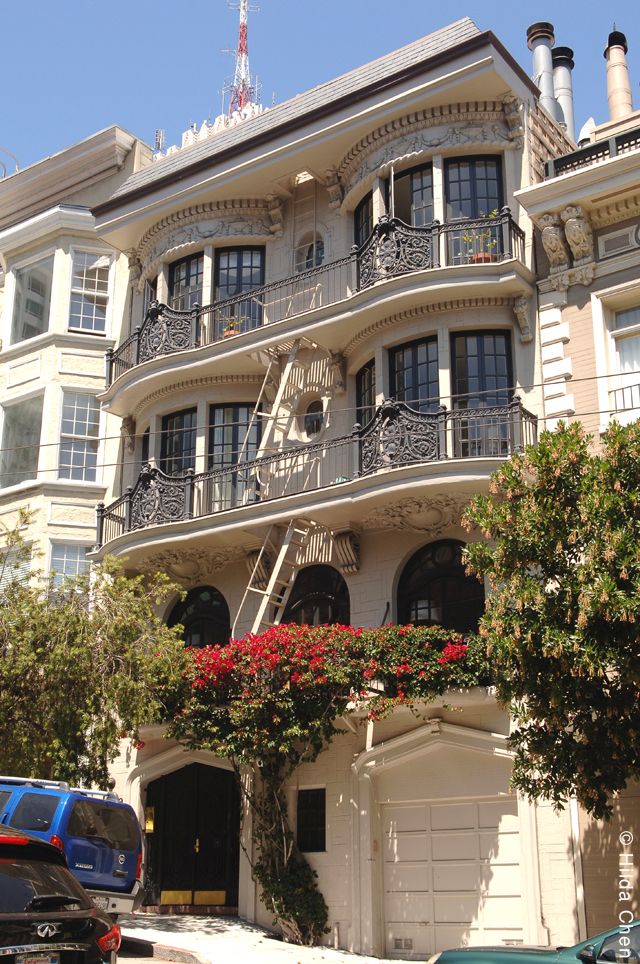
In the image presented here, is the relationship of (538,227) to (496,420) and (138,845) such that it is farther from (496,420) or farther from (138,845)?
(138,845)

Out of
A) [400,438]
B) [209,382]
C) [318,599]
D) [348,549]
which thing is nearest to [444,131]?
[400,438]

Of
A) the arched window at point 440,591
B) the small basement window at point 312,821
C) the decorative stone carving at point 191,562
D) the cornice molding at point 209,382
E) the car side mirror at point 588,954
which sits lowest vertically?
the car side mirror at point 588,954

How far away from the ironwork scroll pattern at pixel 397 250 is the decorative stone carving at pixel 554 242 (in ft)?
6.49

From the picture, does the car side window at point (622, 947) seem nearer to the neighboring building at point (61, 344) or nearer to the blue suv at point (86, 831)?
the blue suv at point (86, 831)

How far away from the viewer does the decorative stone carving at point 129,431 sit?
2478 cm

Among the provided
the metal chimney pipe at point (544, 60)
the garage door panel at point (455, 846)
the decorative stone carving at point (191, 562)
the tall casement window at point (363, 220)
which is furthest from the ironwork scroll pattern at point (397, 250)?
the garage door panel at point (455, 846)

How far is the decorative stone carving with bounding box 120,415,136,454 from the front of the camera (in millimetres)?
Result: 24781

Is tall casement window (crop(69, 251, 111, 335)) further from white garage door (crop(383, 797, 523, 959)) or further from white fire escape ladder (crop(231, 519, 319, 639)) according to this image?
white garage door (crop(383, 797, 523, 959))

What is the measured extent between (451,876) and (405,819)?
4.00 feet

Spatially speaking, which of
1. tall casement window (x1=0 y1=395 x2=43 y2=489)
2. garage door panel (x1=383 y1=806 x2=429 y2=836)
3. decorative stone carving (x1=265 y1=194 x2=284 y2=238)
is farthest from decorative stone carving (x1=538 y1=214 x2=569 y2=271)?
tall casement window (x1=0 y1=395 x2=43 y2=489)

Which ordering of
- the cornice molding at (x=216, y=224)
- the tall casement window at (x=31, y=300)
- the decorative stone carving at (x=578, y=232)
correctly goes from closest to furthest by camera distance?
1. the decorative stone carving at (x=578, y=232)
2. the cornice molding at (x=216, y=224)
3. the tall casement window at (x=31, y=300)

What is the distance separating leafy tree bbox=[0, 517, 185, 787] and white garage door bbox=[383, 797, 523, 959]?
15.0 feet

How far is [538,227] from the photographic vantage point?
1988 centimetres

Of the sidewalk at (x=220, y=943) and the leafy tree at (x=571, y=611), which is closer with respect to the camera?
the leafy tree at (x=571, y=611)
